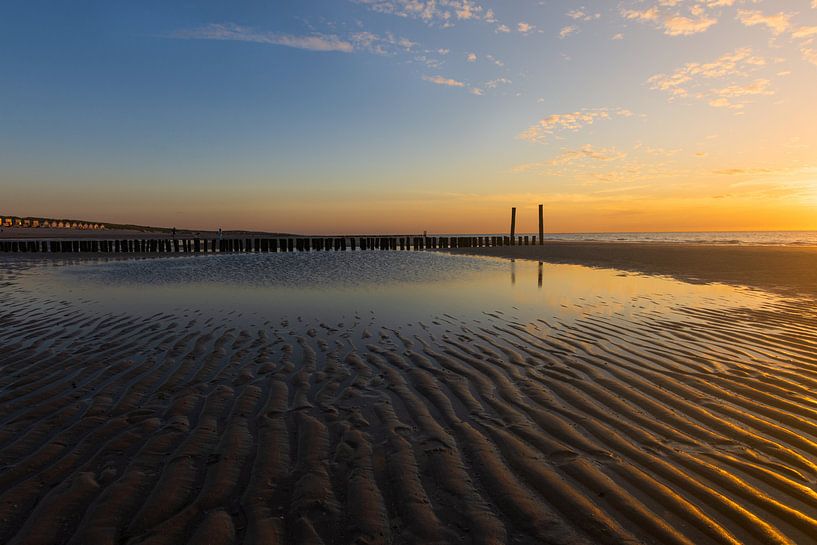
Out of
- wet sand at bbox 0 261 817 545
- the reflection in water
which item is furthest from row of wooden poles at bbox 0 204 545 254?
wet sand at bbox 0 261 817 545

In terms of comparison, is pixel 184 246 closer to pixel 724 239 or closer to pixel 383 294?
pixel 383 294

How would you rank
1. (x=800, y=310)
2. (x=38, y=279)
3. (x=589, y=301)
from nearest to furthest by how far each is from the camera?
(x=800, y=310) < (x=589, y=301) < (x=38, y=279)

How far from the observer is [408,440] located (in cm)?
405

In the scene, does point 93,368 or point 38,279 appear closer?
point 93,368

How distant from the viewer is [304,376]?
19.4 feet

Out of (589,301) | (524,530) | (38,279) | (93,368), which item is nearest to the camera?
(524,530)

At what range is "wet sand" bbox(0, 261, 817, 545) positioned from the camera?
2861 mm

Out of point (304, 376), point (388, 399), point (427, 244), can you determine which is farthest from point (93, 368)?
point (427, 244)

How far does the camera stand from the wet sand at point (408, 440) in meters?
2.86

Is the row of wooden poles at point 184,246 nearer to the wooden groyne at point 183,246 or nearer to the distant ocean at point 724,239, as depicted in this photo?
the wooden groyne at point 183,246

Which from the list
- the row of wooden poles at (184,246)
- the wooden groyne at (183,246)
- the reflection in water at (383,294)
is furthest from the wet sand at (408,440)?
the row of wooden poles at (184,246)

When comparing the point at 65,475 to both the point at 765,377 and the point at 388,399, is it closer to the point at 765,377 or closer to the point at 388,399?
the point at 388,399

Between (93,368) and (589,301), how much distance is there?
11055mm

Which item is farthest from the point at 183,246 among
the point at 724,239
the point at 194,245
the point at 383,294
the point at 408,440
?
the point at 724,239
